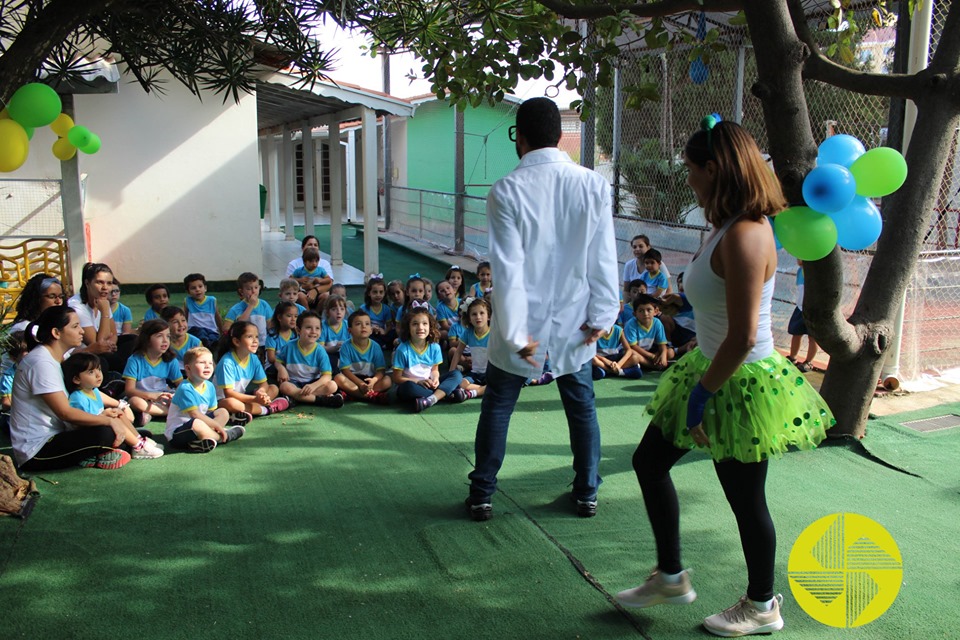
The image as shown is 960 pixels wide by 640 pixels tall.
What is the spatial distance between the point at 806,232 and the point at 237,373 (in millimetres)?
3701

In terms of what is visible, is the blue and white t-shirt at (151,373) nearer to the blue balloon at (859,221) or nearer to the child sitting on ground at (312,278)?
the child sitting on ground at (312,278)

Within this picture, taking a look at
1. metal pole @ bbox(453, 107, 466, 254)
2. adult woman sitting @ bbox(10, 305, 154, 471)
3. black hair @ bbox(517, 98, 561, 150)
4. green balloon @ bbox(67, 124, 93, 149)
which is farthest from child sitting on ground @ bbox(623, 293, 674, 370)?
metal pole @ bbox(453, 107, 466, 254)

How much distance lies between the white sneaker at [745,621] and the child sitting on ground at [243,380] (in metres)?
3.44

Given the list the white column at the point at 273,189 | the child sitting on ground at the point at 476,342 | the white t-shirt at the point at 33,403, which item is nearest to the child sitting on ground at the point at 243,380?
the white t-shirt at the point at 33,403

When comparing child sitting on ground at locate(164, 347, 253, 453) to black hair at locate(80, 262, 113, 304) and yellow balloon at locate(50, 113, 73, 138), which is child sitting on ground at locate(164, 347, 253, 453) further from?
yellow balloon at locate(50, 113, 73, 138)

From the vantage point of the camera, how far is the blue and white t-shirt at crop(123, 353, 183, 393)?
5410mm

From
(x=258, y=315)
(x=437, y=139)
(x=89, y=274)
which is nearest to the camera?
(x=89, y=274)

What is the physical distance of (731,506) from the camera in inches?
99.7

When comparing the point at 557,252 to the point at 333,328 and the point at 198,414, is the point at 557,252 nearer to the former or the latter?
the point at 198,414

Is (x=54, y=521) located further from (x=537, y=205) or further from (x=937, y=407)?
(x=937, y=407)

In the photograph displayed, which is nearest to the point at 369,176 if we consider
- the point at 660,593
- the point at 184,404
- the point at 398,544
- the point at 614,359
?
the point at 614,359

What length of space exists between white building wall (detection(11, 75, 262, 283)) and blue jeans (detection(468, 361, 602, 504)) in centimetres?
823

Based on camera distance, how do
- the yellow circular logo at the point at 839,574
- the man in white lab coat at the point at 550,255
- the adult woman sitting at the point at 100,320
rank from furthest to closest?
the adult woman sitting at the point at 100,320 → the man in white lab coat at the point at 550,255 → the yellow circular logo at the point at 839,574

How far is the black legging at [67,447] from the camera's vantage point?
4.23 m
